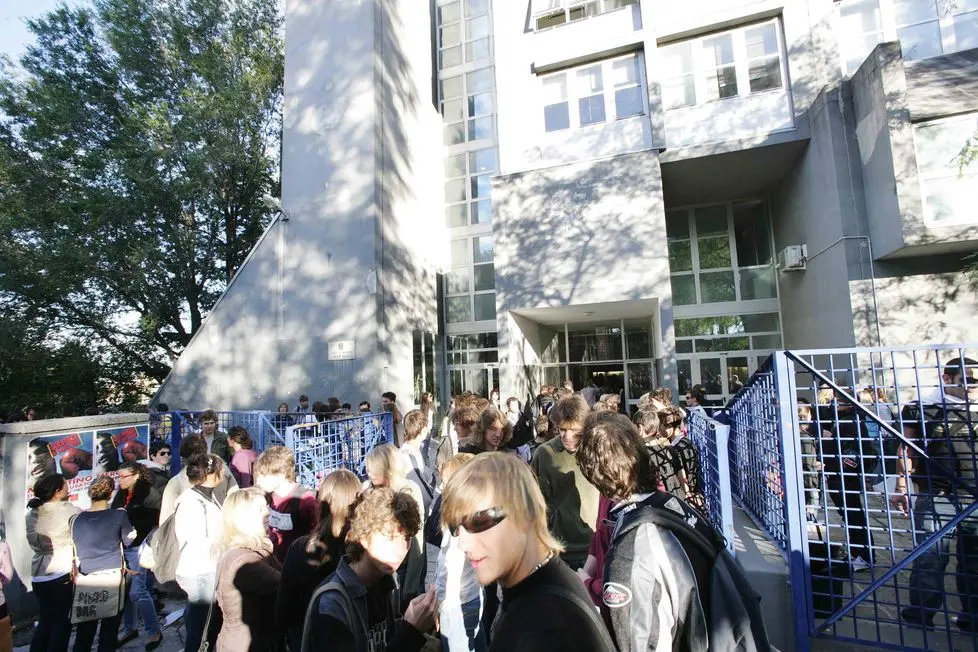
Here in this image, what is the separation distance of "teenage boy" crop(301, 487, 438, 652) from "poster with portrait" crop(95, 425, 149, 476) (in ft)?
15.6

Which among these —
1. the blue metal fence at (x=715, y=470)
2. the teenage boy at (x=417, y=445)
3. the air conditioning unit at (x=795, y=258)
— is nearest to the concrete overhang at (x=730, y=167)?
the air conditioning unit at (x=795, y=258)

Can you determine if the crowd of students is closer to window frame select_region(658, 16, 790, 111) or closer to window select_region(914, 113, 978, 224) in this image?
window select_region(914, 113, 978, 224)

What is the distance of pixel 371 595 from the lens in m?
2.11

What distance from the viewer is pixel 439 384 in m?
17.7

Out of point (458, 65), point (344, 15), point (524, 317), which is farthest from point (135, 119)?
point (524, 317)

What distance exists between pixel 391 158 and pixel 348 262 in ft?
12.1

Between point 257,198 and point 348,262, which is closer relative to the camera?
point 348,262

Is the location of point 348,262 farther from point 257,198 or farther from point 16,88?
point 16,88

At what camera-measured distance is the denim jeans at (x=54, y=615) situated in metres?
3.61

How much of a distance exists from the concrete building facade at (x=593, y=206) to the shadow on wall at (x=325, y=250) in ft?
0.23

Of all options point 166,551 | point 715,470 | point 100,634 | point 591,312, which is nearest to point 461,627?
point 166,551

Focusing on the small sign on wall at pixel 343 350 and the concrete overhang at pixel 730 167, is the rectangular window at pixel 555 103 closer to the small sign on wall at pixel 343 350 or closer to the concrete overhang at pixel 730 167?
the concrete overhang at pixel 730 167

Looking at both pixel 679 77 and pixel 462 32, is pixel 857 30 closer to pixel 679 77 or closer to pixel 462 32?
pixel 679 77

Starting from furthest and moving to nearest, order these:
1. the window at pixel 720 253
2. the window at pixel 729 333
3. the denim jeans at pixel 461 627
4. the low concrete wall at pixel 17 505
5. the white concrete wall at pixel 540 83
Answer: the window at pixel 720 253 < the window at pixel 729 333 < the white concrete wall at pixel 540 83 < the low concrete wall at pixel 17 505 < the denim jeans at pixel 461 627
